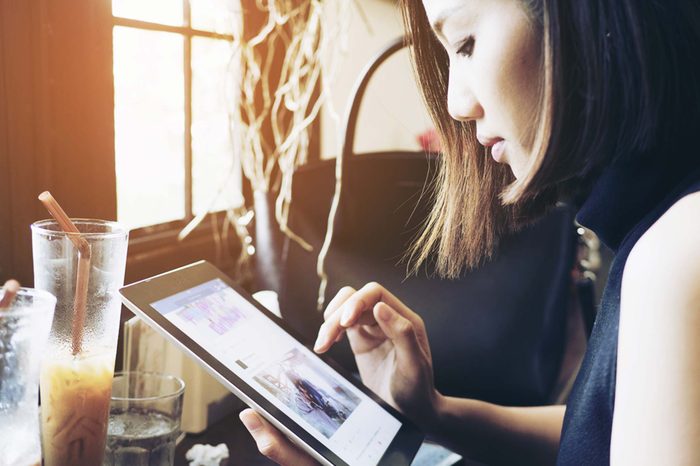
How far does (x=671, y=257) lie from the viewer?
0.63 m

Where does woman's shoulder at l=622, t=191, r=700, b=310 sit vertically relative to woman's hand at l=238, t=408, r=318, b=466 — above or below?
above

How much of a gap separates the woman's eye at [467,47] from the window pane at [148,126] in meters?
0.68

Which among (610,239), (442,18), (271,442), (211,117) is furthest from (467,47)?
(211,117)

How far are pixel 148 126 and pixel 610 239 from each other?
89cm

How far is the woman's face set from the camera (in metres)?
0.77

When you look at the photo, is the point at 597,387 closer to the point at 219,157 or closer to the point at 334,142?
the point at 219,157

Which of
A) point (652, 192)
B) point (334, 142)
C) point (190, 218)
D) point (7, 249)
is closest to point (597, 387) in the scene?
point (652, 192)

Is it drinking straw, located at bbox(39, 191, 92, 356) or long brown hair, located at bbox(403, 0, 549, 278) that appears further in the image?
long brown hair, located at bbox(403, 0, 549, 278)

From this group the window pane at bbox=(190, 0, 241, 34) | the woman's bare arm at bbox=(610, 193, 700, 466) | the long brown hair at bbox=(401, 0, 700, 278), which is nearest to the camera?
the woman's bare arm at bbox=(610, 193, 700, 466)

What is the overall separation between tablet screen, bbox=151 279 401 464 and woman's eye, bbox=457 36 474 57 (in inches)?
16.8

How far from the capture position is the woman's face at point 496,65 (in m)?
0.77

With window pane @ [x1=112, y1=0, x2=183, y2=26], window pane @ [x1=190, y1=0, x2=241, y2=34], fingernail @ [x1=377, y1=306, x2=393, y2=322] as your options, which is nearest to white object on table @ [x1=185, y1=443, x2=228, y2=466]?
fingernail @ [x1=377, y1=306, x2=393, y2=322]

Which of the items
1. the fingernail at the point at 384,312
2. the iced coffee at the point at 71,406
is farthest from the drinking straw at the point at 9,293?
the fingernail at the point at 384,312

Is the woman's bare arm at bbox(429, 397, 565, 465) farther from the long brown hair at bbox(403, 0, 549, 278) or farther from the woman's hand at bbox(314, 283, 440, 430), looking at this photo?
the long brown hair at bbox(403, 0, 549, 278)
